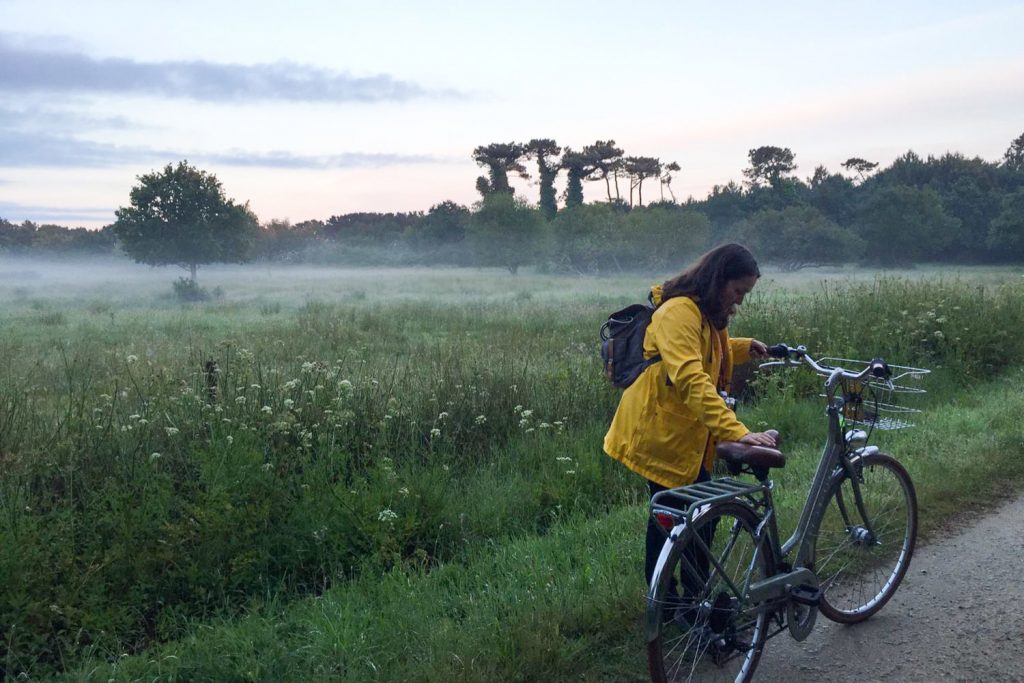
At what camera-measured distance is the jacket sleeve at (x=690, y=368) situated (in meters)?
3.47

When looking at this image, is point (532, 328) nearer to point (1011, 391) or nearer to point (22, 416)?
point (1011, 391)

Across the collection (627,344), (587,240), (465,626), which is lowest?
(465,626)

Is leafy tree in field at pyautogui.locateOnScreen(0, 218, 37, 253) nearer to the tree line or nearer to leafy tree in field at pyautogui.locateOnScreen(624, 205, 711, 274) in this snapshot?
the tree line

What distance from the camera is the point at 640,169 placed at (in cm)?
8788

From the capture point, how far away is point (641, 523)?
5680 mm

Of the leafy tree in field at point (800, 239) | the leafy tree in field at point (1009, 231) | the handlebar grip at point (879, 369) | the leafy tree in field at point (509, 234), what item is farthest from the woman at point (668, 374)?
the leafy tree in field at point (509, 234)

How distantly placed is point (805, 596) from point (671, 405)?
3.65ft

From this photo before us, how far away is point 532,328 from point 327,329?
5.09m

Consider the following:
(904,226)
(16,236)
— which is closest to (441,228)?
(16,236)

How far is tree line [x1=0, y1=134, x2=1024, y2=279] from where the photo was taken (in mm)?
47562

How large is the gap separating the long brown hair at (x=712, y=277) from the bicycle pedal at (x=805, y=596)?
4.35 feet

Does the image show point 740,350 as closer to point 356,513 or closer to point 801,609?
point 801,609

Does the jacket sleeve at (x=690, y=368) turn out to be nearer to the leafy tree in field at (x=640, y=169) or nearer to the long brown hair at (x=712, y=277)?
the long brown hair at (x=712, y=277)

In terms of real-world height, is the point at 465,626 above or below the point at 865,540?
below
